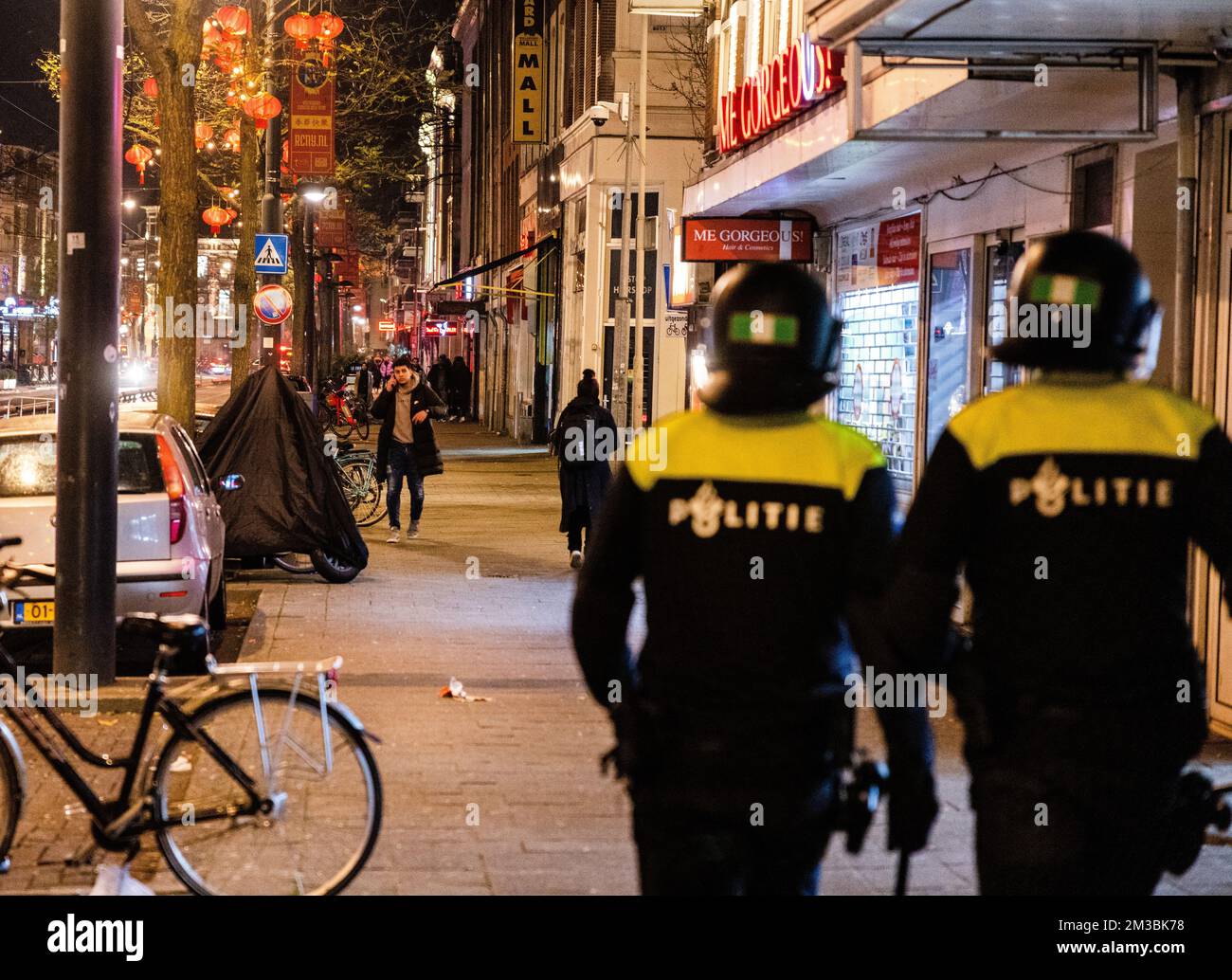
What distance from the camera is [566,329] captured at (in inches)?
1351

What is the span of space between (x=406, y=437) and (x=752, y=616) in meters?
14.6

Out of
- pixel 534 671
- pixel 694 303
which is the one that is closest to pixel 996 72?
pixel 534 671

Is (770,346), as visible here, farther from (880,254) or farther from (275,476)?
(880,254)

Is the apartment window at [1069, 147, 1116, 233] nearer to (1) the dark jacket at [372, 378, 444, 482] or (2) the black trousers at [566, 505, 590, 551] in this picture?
(2) the black trousers at [566, 505, 590, 551]

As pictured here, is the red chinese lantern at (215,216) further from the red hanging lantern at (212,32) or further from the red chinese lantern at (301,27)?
the red hanging lantern at (212,32)

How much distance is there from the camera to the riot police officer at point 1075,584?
3.32 meters

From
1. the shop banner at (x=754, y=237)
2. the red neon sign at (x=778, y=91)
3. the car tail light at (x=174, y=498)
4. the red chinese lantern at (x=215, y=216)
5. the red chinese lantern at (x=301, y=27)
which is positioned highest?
the red chinese lantern at (x=301, y=27)

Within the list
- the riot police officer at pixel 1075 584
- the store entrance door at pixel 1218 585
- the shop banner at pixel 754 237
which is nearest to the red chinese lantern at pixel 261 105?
the shop banner at pixel 754 237

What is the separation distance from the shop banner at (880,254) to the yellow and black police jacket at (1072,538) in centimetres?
1083
